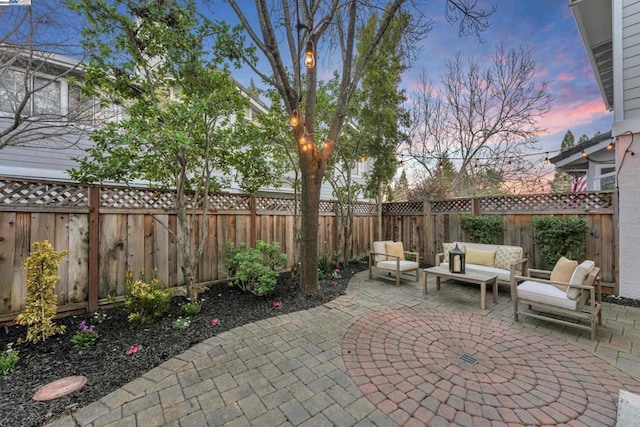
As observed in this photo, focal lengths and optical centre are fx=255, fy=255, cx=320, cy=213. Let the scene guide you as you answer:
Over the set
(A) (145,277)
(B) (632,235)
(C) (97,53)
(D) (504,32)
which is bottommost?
(A) (145,277)

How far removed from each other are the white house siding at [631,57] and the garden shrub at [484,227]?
2.82 m

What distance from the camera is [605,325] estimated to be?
3.55 m

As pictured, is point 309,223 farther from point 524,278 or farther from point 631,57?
point 631,57

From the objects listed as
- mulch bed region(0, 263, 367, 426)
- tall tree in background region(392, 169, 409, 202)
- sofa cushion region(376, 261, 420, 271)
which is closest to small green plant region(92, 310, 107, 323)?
mulch bed region(0, 263, 367, 426)

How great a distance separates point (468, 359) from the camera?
2736mm

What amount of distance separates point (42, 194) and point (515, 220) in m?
8.89

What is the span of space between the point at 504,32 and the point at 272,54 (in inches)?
322

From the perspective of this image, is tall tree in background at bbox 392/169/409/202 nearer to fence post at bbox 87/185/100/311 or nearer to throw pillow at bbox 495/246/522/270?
throw pillow at bbox 495/246/522/270

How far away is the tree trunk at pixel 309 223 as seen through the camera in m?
4.62

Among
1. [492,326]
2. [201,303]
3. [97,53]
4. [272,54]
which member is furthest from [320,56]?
[492,326]

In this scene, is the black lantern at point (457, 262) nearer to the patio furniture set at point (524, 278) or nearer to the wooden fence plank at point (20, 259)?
the patio furniture set at point (524, 278)

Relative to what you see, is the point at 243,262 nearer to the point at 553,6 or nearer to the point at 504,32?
the point at 553,6

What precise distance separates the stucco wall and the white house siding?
0.56 metres

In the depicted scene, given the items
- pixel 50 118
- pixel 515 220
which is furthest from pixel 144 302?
pixel 515 220
